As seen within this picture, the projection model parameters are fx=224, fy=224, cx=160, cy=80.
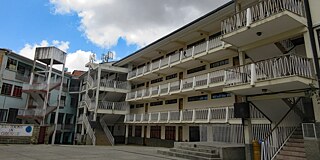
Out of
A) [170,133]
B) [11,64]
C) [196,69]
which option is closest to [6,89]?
[11,64]

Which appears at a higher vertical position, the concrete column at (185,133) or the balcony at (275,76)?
the balcony at (275,76)

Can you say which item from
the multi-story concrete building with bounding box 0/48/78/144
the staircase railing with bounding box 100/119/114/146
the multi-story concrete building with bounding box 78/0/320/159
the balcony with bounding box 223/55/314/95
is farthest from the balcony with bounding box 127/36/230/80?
the multi-story concrete building with bounding box 0/48/78/144

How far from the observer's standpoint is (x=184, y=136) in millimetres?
21078

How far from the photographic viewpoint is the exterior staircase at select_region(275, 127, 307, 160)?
930cm

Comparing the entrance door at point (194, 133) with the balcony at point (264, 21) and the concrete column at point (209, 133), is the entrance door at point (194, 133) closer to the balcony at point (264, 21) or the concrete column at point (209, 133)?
the concrete column at point (209, 133)

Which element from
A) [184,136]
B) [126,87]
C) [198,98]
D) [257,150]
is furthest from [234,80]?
[126,87]

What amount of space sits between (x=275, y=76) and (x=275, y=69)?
0.36m

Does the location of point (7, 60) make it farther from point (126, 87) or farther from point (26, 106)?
point (126, 87)

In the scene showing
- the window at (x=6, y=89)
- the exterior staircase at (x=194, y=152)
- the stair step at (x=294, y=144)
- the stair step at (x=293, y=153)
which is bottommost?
the exterior staircase at (x=194, y=152)

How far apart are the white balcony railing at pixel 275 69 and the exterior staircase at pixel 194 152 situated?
385 centimetres

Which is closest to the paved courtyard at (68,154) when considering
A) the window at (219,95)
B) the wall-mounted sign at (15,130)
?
the wall-mounted sign at (15,130)

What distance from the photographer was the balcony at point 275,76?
8867 mm

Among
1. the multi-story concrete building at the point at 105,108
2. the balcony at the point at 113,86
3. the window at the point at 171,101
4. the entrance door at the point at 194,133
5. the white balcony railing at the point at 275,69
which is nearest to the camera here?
the white balcony railing at the point at 275,69

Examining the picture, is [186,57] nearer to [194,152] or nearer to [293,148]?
[194,152]
